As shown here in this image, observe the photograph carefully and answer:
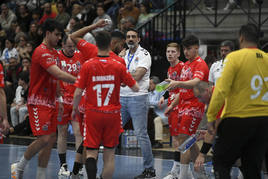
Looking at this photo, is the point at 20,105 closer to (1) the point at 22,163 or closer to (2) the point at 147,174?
(2) the point at 147,174

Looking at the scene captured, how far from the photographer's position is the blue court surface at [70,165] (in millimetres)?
7733

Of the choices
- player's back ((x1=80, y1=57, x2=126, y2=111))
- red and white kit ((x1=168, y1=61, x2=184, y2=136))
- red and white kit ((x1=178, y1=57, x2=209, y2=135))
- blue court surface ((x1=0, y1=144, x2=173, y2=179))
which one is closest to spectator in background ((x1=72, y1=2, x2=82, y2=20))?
blue court surface ((x1=0, y1=144, x2=173, y2=179))

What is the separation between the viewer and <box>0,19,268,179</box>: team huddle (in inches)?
193

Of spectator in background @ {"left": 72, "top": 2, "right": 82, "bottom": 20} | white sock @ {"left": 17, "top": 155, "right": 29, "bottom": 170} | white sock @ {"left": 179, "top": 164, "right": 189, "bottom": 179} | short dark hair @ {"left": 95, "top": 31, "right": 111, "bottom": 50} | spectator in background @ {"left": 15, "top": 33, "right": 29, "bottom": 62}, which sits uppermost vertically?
spectator in background @ {"left": 72, "top": 2, "right": 82, "bottom": 20}

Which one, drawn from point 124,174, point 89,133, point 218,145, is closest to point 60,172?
point 124,174

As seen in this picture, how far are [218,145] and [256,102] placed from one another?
60cm

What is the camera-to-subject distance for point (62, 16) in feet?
54.7

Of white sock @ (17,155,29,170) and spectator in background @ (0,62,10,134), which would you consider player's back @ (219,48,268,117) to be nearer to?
spectator in background @ (0,62,10,134)

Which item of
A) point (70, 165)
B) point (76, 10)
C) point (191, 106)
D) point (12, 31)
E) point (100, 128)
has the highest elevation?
point (76, 10)

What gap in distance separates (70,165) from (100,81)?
134 inches

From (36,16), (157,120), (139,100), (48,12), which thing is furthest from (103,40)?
(36,16)

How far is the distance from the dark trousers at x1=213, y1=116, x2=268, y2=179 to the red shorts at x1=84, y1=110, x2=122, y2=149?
139 cm

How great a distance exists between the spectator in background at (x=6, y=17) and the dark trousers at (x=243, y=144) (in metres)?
15.4

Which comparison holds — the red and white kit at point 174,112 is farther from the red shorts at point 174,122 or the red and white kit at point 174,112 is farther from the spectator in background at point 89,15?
the spectator in background at point 89,15
